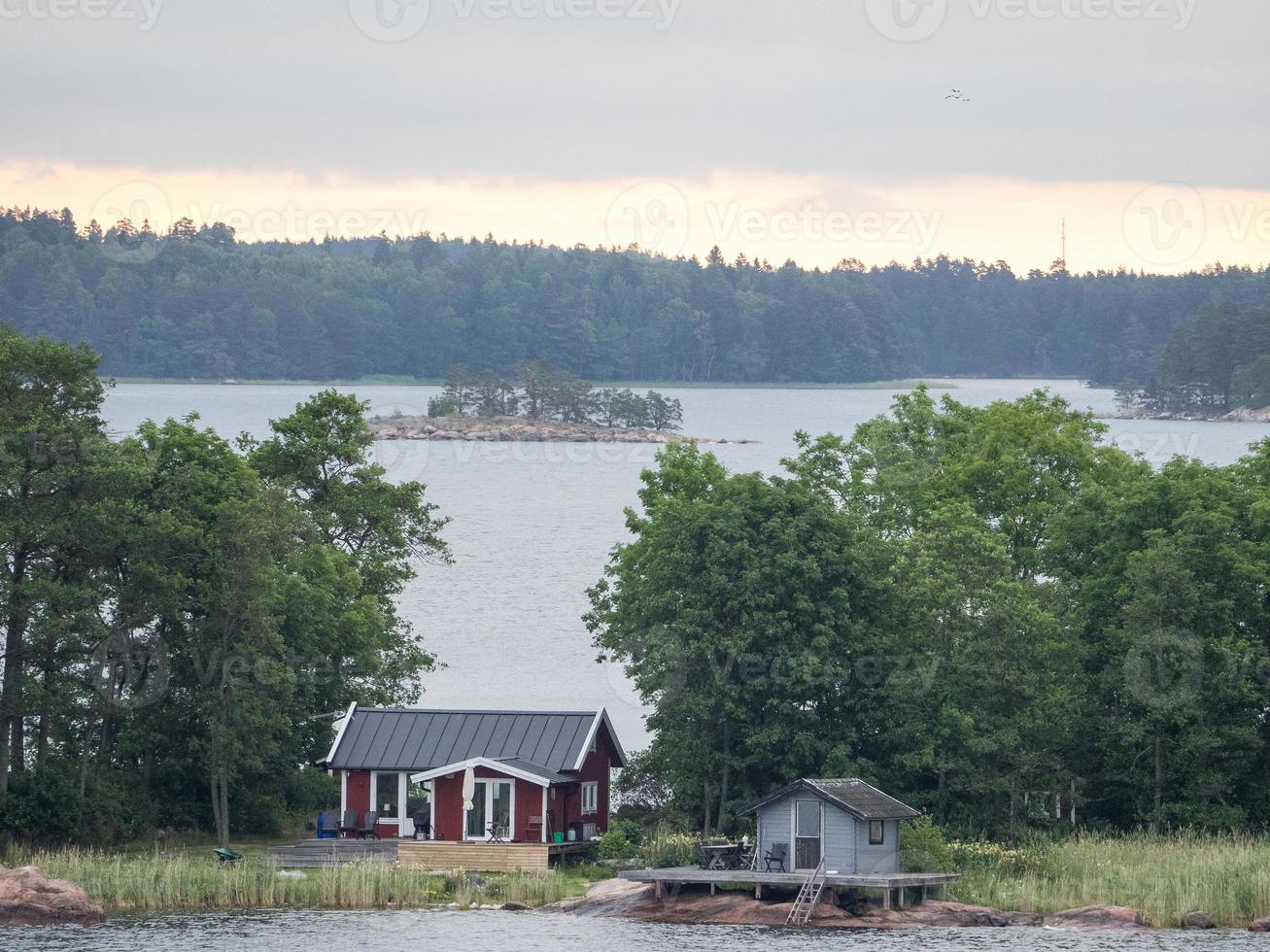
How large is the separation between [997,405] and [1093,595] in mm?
14141

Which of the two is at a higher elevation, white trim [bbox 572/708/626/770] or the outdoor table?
white trim [bbox 572/708/626/770]

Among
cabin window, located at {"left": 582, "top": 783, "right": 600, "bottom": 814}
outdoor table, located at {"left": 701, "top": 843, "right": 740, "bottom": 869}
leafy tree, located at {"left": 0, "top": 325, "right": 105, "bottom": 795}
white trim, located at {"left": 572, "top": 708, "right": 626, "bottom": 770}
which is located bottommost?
outdoor table, located at {"left": 701, "top": 843, "right": 740, "bottom": 869}

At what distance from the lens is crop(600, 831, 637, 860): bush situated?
4291cm

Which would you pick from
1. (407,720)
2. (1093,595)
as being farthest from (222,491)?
(1093,595)

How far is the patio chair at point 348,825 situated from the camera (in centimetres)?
4419

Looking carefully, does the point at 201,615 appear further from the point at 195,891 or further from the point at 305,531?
the point at 195,891

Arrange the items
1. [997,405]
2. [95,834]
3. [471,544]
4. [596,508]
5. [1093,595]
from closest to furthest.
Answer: [95,834]
[1093,595]
[997,405]
[471,544]
[596,508]

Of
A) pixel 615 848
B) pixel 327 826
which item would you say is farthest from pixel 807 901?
pixel 327 826

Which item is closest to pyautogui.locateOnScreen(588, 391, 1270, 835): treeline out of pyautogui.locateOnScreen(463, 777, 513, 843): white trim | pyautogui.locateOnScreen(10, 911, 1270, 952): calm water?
pyautogui.locateOnScreen(463, 777, 513, 843): white trim

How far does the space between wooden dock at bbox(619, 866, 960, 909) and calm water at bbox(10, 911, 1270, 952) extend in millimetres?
1170

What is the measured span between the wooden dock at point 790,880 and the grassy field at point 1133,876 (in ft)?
3.22

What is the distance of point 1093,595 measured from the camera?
47094mm

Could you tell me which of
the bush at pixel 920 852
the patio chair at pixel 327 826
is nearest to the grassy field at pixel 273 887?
the patio chair at pixel 327 826

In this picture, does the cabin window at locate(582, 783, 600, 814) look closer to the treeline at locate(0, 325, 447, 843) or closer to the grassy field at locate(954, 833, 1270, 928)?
the treeline at locate(0, 325, 447, 843)
